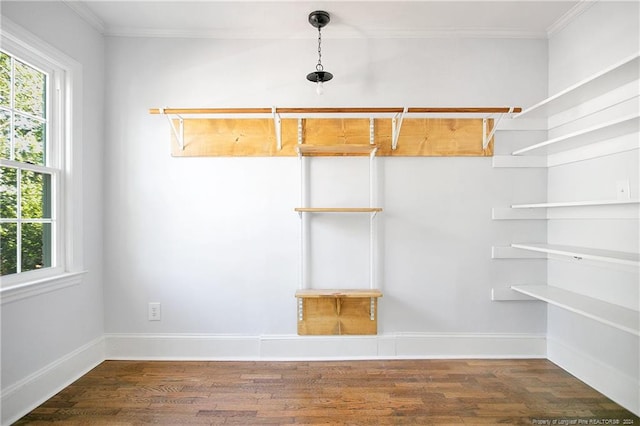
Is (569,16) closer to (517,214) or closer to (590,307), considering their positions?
(517,214)

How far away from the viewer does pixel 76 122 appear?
229 centimetres

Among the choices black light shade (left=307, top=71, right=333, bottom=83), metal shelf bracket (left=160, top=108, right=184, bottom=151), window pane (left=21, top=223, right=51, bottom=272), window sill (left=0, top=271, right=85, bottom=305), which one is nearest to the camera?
window sill (left=0, top=271, right=85, bottom=305)

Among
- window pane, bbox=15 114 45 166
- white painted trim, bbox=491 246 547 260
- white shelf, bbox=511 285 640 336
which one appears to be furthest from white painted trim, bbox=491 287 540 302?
window pane, bbox=15 114 45 166

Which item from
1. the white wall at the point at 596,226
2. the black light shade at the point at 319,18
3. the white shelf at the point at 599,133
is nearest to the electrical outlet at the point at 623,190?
the white wall at the point at 596,226

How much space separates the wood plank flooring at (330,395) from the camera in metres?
1.85

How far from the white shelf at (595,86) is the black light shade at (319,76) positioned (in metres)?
1.33

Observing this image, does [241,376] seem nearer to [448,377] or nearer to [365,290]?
[365,290]

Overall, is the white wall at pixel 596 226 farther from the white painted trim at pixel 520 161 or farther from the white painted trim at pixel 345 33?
the white painted trim at pixel 345 33

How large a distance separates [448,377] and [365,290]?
29.5 inches

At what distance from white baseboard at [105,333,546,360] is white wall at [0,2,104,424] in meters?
0.32

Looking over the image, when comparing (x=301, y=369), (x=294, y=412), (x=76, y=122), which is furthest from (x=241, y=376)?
(x=76, y=122)

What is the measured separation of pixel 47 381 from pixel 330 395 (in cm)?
162

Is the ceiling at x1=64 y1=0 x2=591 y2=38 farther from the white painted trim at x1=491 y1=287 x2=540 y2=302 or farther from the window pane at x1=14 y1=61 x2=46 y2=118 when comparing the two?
the white painted trim at x1=491 y1=287 x2=540 y2=302

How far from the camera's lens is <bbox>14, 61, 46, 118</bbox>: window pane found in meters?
1.97
